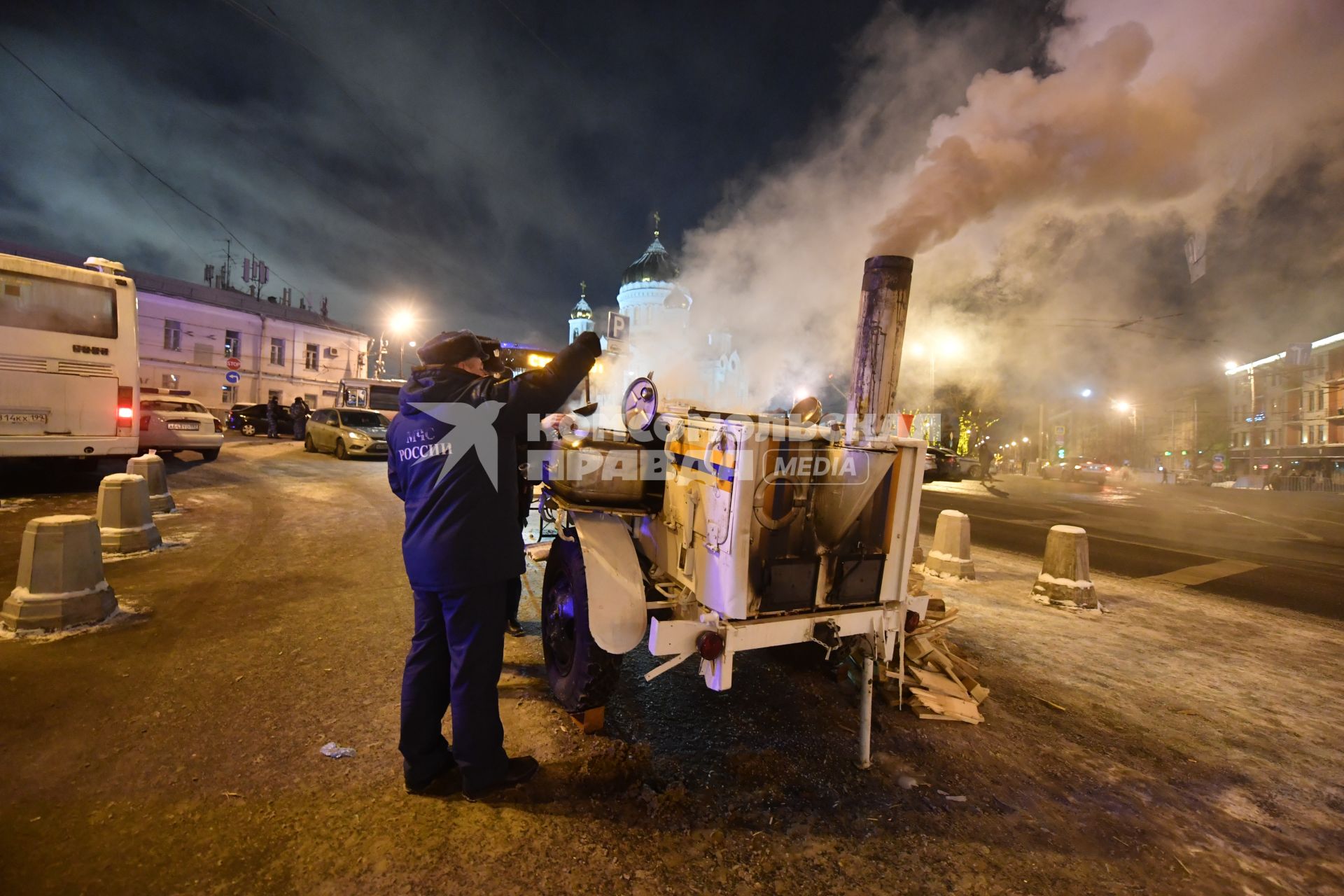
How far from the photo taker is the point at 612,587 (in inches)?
116

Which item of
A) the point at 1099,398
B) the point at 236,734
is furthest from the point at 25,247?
the point at 1099,398

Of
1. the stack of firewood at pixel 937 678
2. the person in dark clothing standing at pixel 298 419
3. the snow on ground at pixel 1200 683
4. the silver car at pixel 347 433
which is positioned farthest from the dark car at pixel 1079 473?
the person in dark clothing standing at pixel 298 419

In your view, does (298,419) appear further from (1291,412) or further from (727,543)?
(1291,412)

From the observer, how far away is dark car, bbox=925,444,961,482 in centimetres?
2078

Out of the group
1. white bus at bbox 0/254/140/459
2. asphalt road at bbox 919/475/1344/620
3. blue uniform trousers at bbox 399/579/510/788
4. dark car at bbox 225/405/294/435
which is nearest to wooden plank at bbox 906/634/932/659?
blue uniform trousers at bbox 399/579/510/788

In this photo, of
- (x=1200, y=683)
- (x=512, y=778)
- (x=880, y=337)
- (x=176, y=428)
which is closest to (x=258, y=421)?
(x=176, y=428)

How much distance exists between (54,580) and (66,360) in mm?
6074

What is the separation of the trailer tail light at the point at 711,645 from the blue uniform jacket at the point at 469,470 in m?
0.91

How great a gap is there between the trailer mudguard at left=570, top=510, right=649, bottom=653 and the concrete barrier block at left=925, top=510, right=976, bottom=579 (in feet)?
16.8

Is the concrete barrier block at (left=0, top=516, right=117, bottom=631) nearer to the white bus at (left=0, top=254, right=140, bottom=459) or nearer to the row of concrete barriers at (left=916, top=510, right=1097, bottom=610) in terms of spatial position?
the white bus at (left=0, top=254, right=140, bottom=459)

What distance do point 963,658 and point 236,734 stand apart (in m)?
4.44

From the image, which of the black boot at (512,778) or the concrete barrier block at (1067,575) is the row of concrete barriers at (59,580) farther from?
the concrete barrier block at (1067,575)

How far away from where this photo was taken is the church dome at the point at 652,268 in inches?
1902

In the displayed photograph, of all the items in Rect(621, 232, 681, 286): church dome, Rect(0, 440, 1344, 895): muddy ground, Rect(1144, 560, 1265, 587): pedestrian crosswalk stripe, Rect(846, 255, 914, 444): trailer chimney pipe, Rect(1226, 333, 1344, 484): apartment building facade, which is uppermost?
Rect(621, 232, 681, 286): church dome
